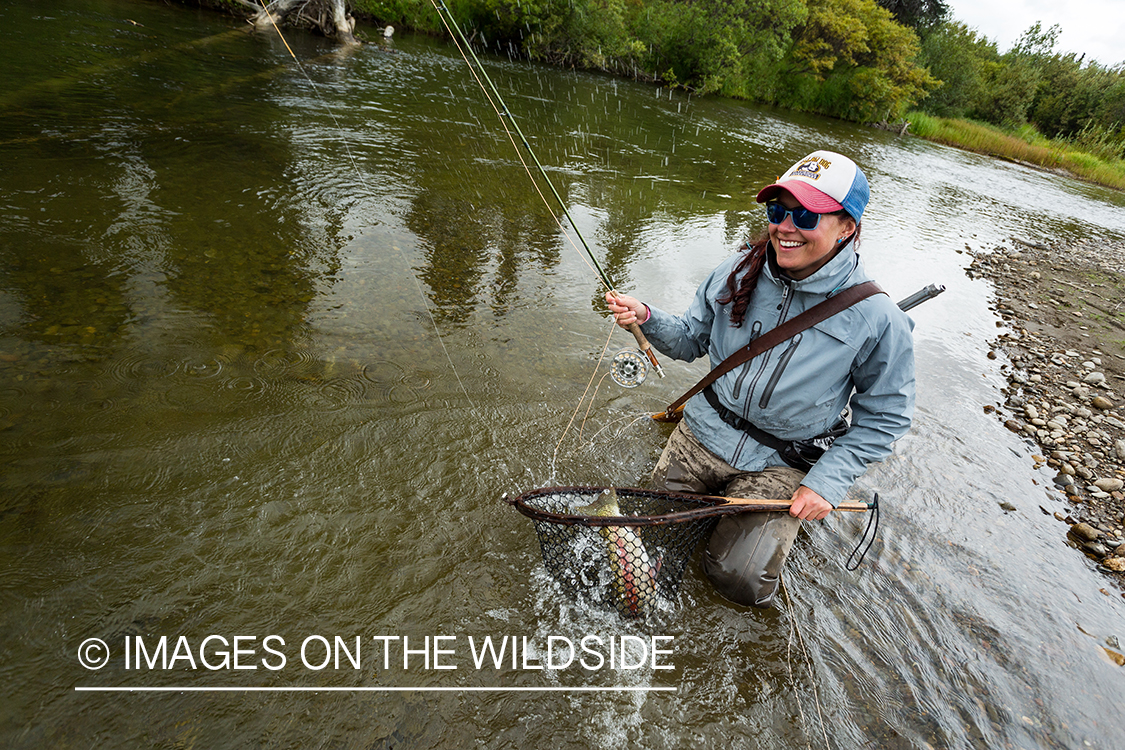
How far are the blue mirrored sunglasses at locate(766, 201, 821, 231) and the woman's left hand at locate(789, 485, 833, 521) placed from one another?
130cm

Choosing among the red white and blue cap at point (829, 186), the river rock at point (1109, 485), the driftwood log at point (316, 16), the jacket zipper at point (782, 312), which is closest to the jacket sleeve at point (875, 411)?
the jacket zipper at point (782, 312)

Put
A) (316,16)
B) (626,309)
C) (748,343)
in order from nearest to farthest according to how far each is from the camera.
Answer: (748,343), (626,309), (316,16)

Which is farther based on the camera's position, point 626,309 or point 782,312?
point 626,309

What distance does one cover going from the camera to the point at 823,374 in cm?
264

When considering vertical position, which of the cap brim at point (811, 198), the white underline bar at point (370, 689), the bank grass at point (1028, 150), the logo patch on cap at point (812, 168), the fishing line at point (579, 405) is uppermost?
the bank grass at point (1028, 150)

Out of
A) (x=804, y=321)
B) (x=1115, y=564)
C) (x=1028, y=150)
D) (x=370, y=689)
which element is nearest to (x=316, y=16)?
(x=804, y=321)

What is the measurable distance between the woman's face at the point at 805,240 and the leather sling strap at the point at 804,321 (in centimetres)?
18

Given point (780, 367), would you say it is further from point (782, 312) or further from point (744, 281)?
point (744, 281)

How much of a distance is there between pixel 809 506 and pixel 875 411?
57 cm

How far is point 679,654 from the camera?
2752 millimetres

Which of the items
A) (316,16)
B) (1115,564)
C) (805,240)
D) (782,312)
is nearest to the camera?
(805,240)

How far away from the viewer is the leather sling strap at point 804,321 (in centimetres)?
253

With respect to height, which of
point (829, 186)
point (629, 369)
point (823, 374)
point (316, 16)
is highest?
point (316, 16)

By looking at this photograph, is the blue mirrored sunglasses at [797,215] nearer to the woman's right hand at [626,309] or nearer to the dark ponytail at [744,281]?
the dark ponytail at [744,281]
